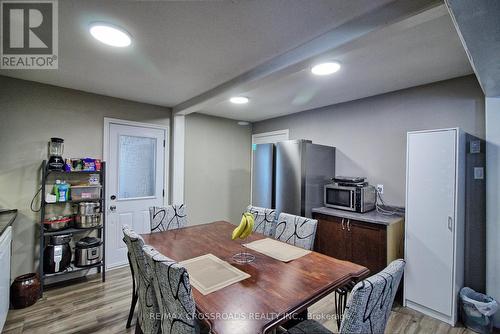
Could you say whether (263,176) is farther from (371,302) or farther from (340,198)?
(371,302)

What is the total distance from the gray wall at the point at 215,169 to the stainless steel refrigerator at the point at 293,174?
3.03ft

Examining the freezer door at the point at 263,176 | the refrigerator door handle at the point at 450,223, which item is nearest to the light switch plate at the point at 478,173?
the refrigerator door handle at the point at 450,223

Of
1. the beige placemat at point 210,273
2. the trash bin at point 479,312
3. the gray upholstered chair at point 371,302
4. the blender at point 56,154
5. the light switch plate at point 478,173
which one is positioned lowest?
the trash bin at point 479,312

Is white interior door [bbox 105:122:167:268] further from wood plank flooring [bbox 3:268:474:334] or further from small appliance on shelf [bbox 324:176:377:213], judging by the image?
small appliance on shelf [bbox 324:176:377:213]

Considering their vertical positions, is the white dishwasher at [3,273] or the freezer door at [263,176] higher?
the freezer door at [263,176]

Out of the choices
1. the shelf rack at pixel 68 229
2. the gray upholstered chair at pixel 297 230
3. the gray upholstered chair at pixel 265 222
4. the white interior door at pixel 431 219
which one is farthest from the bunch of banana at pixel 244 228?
the shelf rack at pixel 68 229

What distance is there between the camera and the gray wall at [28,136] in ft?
8.31

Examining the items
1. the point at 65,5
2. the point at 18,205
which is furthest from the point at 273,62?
the point at 18,205

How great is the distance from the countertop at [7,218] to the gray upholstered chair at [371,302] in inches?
107

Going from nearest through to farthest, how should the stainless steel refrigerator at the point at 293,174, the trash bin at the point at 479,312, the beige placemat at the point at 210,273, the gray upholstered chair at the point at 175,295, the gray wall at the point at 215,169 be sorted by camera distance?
1. the gray upholstered chair at the point at 175,295
2. the beige placemat at the point at 210,273
3. the trash bin at the point at 479,312
4. the stainless steel refrigerator at the point at 293,174
5. the gray wall at the point at 215,169

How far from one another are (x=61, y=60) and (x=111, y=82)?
0.55 m

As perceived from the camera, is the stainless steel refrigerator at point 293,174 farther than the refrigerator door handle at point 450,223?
Yes

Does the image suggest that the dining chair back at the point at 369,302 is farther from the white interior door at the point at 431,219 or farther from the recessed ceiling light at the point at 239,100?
the recessed ceiling light at the point at 239,100

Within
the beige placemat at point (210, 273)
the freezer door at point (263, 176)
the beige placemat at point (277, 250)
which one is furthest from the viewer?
the freezer door at point (263, 176)
